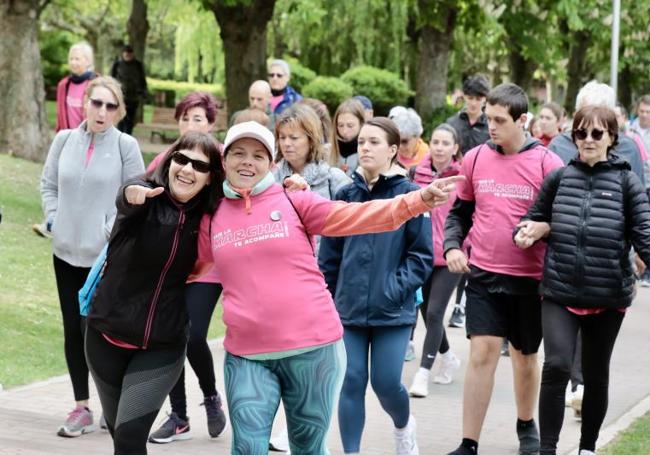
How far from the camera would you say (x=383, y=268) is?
21.3 feet

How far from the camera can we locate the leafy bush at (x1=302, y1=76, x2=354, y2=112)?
2977 cm

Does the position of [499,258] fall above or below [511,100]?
below

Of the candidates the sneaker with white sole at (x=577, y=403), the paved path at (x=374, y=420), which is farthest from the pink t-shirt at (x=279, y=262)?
the sneaker with white sole at (x=577, y=403)

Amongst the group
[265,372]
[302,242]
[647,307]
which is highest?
[302,242]

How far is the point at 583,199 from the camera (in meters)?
6.54

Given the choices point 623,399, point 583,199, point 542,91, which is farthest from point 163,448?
point 542,91

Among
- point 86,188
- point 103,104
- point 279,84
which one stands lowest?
point 86,188

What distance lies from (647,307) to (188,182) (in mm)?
9318

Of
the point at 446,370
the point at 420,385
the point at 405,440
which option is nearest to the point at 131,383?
the point at 405,440

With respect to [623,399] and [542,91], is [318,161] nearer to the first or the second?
[623,399]

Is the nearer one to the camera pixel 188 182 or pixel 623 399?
pixel 188 182

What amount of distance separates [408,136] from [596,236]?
3.84 meters

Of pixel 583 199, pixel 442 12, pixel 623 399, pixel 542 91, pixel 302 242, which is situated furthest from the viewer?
pixel 542 91

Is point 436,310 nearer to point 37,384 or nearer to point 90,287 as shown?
point 37,384
